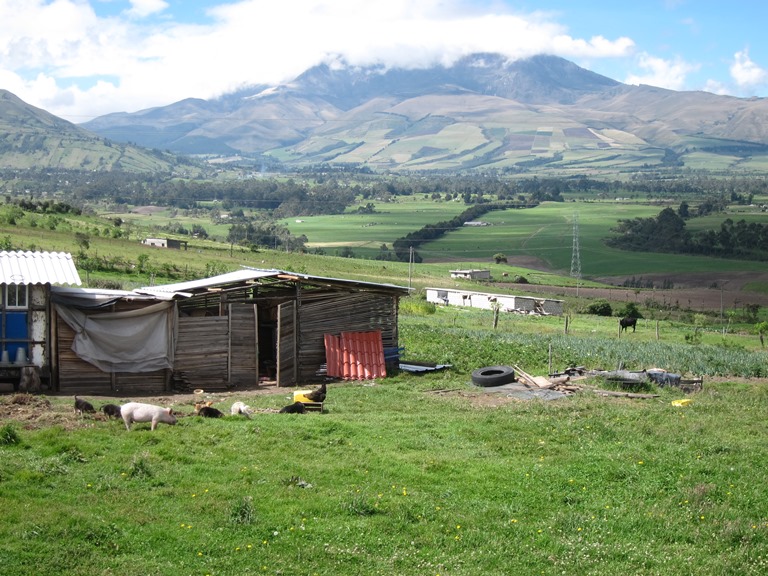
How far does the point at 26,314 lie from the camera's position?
21141mm

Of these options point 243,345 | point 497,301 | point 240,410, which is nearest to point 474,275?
point 497,301

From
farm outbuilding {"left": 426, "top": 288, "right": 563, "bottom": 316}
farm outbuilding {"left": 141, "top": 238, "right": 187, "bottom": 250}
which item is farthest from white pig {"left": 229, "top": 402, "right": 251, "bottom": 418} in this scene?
farm outbuilding {"left": 141, "top": 238, "right": 187, "bottom": 250}

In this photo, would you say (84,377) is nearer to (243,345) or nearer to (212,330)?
(212,330)

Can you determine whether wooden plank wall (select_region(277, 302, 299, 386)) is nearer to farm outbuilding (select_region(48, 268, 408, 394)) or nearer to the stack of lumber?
farm outbuilding (select_region(48, 268, 408, 394))

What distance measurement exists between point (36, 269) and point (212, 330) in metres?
4.75

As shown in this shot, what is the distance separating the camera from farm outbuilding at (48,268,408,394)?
71.9 ft

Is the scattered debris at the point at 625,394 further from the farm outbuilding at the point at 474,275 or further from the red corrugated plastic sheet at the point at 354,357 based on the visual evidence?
the farm outbuilding at the point at 474,275

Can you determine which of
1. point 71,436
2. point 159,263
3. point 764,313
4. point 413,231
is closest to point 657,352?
point 71,436

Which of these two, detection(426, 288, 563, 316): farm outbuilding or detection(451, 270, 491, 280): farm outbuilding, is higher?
detection(451, 270, 491, 280): farm outbuilding

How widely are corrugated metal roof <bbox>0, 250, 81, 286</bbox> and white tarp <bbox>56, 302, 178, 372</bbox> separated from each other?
842mm

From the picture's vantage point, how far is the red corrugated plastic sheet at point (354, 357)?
25719 mm

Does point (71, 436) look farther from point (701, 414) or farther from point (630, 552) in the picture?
point (701, 414)

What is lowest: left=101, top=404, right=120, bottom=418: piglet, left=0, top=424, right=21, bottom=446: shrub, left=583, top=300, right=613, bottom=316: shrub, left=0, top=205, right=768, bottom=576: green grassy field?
left=583, top=300, right=613, bottom=316: shrub

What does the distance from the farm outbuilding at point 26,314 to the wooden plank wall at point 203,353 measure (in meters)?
3.22
